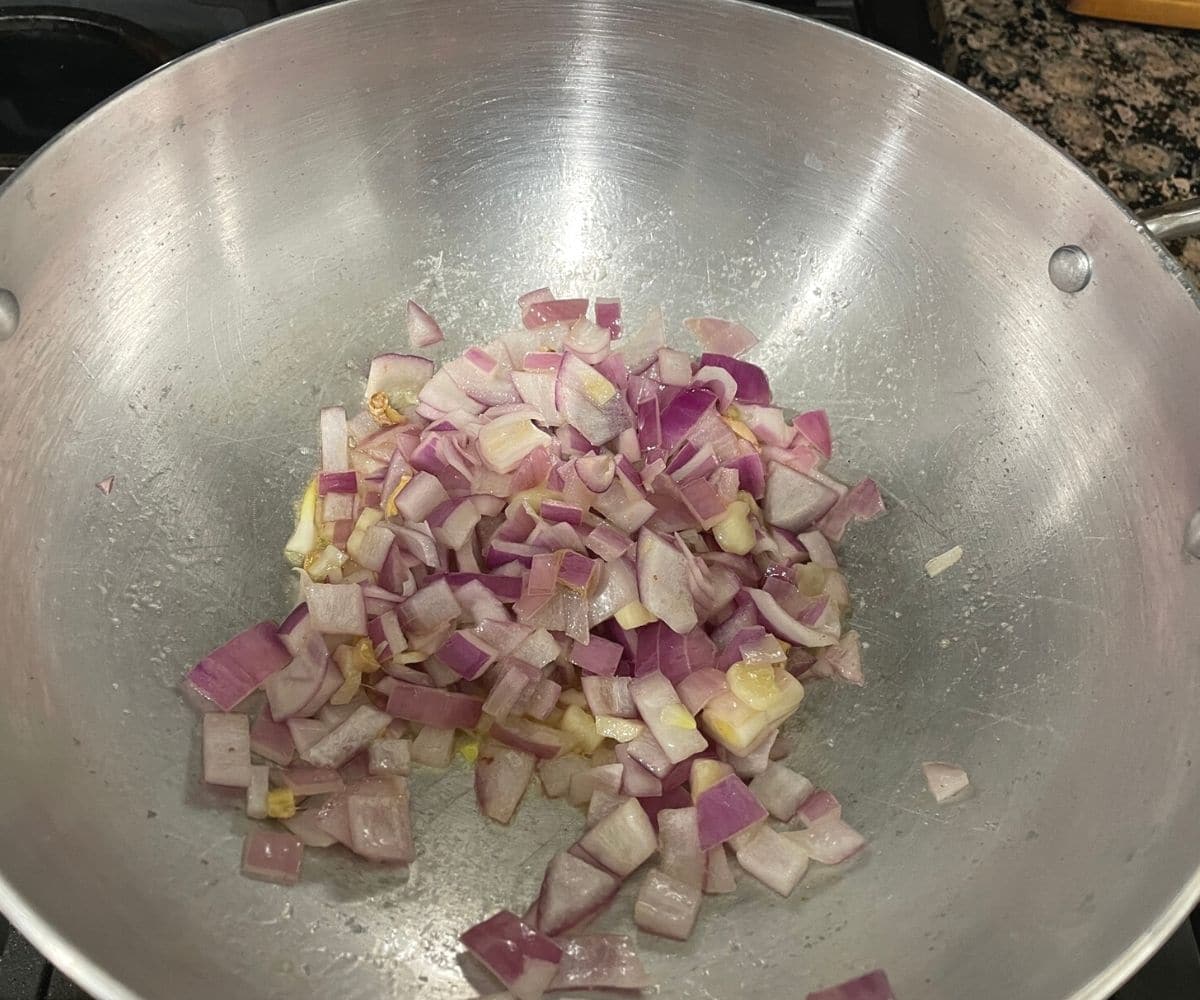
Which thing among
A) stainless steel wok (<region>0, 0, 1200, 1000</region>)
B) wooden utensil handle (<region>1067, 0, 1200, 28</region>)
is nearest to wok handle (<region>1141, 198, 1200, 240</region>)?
stainless steel wok (<region>0, 0, 1200, 1000</region>)

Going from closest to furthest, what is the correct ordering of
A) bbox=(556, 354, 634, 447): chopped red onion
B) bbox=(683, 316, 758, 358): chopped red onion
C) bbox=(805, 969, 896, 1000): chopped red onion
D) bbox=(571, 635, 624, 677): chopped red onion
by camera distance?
bbox=(805, 969, 896, 1000): chopped red onion < bbox=(571, 635, 624, 677): chopped red onion < bbox=(556, 354, 634, 447): chopped red onion < bbox=(683, 316, 758, 358): chopped red onion

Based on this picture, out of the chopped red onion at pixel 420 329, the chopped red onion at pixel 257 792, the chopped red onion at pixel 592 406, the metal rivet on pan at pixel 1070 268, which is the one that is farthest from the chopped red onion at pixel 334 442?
the metal rivet on pan at pixel 1070 268

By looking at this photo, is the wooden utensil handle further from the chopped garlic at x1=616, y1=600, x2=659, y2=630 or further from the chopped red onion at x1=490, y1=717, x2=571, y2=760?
the chopped red onion at x1=490, y1=717, x2=571, y2=760

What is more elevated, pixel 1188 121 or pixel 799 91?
pixel 799 91

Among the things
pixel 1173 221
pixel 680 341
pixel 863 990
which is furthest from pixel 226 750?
pixel 1173 221

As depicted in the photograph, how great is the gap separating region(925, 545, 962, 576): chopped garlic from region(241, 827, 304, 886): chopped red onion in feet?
2.23

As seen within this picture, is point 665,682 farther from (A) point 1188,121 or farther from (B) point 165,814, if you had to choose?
(A) point 1188,121

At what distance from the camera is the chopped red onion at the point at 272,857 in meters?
0.87

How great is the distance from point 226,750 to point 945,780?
65cm

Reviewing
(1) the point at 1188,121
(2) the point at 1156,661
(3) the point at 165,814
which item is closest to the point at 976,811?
(2) the point at 1156,661

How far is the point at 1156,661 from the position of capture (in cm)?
94

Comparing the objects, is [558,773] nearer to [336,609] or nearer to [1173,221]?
[336,609]

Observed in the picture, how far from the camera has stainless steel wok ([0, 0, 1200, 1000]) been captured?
0.84m

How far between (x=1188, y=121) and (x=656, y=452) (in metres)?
0.94
